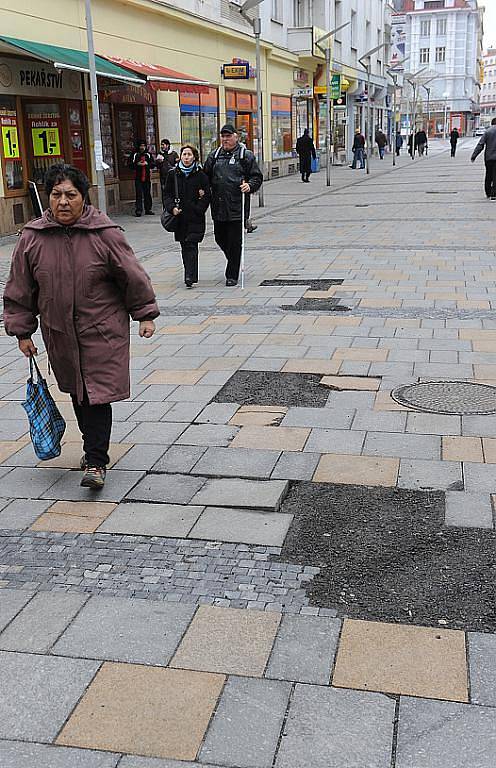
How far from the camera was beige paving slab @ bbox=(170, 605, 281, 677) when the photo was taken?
3070mm

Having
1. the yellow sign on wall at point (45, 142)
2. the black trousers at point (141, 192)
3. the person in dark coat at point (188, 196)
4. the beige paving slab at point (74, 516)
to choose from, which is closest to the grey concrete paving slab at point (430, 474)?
the beige paving slab at point (74, 516)

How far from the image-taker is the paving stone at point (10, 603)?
135 inches

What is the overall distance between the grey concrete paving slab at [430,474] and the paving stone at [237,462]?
73 centimetres

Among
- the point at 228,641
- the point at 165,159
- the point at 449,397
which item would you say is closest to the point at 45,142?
the point at 165,159

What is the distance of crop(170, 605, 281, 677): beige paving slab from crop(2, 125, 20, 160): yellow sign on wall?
14397 millimetres

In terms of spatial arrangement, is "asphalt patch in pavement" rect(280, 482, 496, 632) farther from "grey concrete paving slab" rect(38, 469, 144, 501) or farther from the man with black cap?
the man with black cap

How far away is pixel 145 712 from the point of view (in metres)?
2.81

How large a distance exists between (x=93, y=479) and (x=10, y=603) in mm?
1144

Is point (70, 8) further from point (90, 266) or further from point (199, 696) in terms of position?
point (199, 696)

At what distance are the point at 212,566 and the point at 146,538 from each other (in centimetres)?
44

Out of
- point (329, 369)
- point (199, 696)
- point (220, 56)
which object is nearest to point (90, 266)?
Answer: point (199, 696)

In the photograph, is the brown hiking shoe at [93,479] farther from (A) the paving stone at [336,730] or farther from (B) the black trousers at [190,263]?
(B) the black trousers at [190,263]

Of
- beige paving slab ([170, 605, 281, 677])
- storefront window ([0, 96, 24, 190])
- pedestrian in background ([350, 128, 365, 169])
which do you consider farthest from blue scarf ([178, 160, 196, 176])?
pedestrian in background ([350, 128, 365, 169])

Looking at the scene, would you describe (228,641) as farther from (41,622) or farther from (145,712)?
(41,622)
